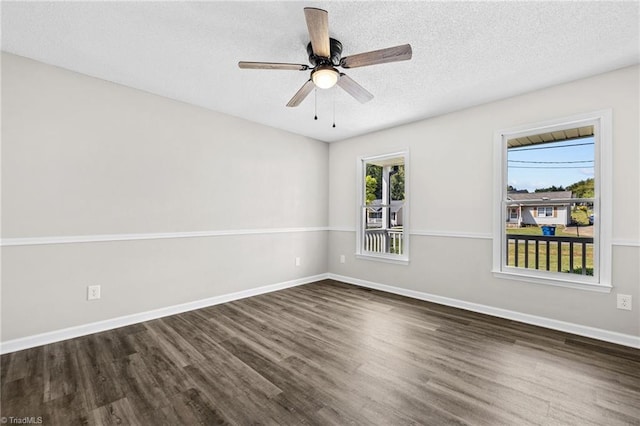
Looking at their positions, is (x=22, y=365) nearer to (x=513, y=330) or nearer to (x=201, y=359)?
(x=201, y=359)

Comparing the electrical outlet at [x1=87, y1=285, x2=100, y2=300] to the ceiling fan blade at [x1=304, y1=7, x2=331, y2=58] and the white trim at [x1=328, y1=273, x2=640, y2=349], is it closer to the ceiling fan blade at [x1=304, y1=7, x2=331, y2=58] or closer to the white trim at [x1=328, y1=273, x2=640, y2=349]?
the ceiling fan blade at [x1=304, y1=7, x2=331, y2=58]

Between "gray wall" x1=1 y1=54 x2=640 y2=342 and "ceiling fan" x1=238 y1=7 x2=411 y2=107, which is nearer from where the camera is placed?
"ceiling fan" x1=238 y1=7 x2=411 y2=107

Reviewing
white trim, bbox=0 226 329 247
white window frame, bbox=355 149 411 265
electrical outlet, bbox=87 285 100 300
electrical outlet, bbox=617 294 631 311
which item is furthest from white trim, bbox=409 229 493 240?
electrical outlet, bbox=87 285 100 300

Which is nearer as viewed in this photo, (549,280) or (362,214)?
(549,280)

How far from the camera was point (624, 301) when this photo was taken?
103 inches

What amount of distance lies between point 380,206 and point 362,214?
1.12 feet

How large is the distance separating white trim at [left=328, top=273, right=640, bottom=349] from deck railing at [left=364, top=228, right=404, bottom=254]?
0.63 metres

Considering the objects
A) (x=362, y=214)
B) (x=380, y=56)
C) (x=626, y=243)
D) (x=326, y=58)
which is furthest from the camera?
(x=362, y=214)

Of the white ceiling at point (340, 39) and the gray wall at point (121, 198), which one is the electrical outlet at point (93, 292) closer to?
the gray wall at point (121, 198)

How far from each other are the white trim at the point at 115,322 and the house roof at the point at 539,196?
3497 mm

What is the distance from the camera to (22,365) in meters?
2.23

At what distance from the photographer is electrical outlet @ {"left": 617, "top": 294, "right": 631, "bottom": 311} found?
261 cm

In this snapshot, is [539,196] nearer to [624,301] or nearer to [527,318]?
[624,301]

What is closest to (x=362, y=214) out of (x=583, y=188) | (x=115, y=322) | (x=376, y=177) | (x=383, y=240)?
(x=383, y=240)
